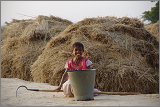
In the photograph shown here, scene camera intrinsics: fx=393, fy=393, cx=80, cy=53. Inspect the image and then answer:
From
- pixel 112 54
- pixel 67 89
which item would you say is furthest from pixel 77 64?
pixel 112 54

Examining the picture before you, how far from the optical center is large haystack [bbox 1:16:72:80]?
380 inches

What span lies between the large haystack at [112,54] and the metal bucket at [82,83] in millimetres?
1742

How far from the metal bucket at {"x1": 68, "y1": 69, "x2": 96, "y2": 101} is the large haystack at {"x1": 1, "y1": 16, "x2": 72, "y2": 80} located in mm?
4173

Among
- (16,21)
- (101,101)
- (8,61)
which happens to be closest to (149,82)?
(101,101)

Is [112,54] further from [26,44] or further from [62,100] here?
[26,44]

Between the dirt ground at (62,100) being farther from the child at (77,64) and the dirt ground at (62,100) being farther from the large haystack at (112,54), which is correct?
the large haystack at (112,54)

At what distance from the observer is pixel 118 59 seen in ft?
23.6

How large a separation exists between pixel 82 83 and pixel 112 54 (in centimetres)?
237

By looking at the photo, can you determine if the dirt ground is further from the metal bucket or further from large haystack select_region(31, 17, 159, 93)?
large haystack select_region(31, 17, 159, 93)

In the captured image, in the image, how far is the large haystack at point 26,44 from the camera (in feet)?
31.7

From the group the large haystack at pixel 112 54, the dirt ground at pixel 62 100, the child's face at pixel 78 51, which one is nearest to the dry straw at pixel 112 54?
the large haystack at pixel 112 54

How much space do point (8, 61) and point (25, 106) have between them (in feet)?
18.5

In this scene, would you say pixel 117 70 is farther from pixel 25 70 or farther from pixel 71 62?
pixel 25 70

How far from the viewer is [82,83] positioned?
508 cm
